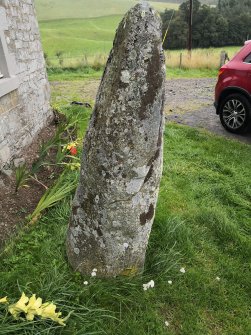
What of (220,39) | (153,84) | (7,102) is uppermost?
(153,84)

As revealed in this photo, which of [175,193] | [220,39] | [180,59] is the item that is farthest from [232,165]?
[220,39]

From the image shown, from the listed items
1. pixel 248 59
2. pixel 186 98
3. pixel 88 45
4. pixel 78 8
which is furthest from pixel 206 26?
Result: pixel 78 8

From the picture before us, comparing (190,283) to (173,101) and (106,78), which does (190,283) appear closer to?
(106,78)

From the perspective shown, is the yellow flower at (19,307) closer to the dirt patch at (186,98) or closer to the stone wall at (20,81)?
the stone wall at (20,81)

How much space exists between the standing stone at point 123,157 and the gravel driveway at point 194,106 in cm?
484

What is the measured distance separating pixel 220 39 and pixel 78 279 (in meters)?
36.4

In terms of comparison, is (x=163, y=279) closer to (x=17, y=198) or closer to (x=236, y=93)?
(x=17, y=198)

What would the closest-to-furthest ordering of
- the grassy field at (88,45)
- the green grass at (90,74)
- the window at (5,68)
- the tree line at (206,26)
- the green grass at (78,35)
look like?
1. the window at (5,68)
2. the green grass at (90,74)
3. the grassy field at (88,45)
4. the tree line at (206,26)
5. the green grass at (78,35)

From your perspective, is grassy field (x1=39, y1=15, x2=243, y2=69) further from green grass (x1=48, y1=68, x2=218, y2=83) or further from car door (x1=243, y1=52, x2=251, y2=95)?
car door (x1=243, y1=52, x2=251, y2=95)

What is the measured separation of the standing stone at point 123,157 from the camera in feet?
7.29

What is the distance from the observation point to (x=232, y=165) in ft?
18.1

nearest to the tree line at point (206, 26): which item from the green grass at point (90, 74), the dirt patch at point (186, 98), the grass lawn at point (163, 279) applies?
the green grass at point (90, 74)

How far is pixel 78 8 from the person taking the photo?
66.0 meters

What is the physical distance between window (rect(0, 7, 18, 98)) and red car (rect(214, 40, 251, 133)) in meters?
4.31
